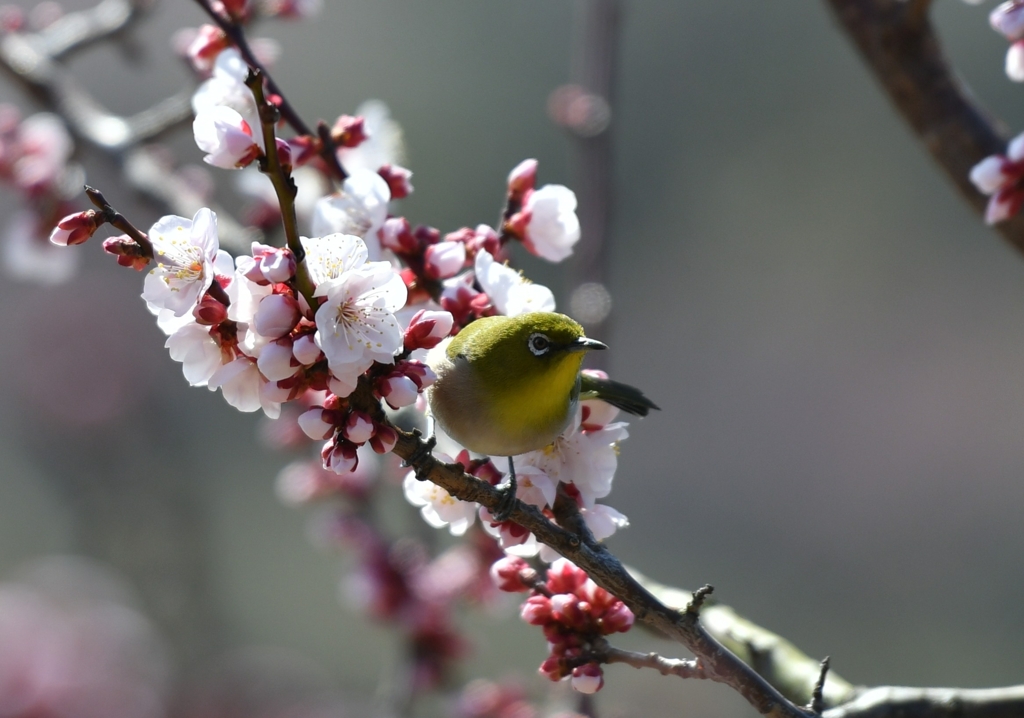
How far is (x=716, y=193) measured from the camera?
5.31 metres

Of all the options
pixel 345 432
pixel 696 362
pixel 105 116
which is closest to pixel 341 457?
pixel 345 432

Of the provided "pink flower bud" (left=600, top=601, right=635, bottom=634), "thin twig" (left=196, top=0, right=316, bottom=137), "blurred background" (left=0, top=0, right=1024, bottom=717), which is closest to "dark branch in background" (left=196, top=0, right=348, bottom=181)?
"thin twig" (left=196, top=0, right=316, bottom=137)

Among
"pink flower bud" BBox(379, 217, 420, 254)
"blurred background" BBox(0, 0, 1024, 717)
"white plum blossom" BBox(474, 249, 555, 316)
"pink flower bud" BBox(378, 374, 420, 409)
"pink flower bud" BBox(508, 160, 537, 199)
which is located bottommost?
"pink flower bud" BBox(378, 374, 420, 409)

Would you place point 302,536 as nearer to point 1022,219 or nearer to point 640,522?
point 640,522

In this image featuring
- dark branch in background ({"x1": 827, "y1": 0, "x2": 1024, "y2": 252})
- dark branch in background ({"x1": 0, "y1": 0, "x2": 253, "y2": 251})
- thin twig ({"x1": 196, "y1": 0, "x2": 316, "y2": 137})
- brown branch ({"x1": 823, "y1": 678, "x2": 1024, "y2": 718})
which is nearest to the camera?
brown branch ({"x1": 823, "y1": 678, "x2": 1024, "y2": 718})

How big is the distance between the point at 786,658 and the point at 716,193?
4.53 meters

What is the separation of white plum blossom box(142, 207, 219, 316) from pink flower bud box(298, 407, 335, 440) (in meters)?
0.14

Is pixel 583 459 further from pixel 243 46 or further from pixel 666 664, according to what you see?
pixel 243 46

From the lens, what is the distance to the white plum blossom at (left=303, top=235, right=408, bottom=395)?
0.76m

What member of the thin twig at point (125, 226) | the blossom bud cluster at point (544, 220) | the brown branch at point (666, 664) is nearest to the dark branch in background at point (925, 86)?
the blossom bud cluster at point (544, 220)

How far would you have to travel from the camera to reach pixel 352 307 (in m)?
0.79

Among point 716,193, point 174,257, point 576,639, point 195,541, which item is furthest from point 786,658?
point 716,193

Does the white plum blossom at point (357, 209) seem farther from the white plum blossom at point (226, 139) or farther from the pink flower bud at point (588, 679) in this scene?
the pink flower bud at point (588, 679)

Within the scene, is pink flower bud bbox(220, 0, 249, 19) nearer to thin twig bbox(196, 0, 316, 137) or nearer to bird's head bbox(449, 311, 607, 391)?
thin twig bbox(196, 0, 316, 137)
